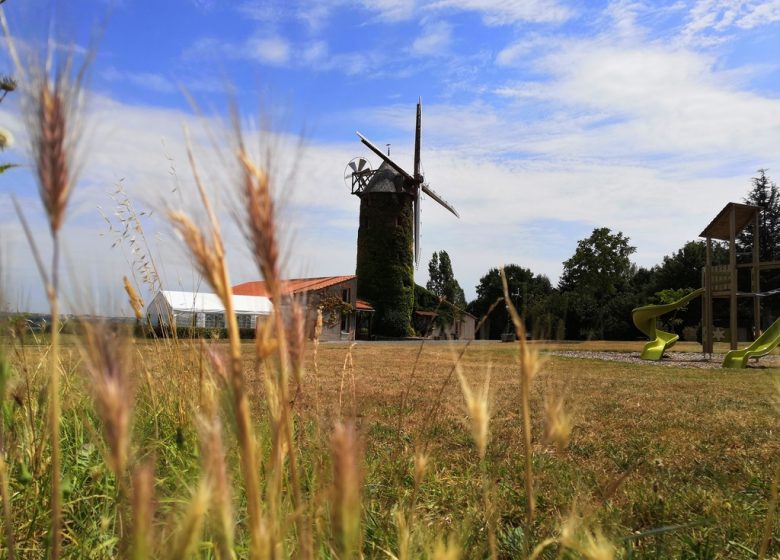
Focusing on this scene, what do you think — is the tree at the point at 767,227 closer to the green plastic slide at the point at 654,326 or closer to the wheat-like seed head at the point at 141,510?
the green plastic slide at the point at 654,326

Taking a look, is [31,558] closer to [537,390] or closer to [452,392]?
[452,392]

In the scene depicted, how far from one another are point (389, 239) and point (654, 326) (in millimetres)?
18953

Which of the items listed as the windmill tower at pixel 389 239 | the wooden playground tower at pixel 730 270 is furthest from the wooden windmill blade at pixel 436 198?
the wooden playground tower at pixel 730 270

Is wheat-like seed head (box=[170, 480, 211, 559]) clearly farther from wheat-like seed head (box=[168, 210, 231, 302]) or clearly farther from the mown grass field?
wheat-like seed head (box=[168, 210, 231, 302])

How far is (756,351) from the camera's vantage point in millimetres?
10992

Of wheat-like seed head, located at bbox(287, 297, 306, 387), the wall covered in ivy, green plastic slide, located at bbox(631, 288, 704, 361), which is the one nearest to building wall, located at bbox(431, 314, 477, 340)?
wheat-like seed head, located at bbox(287, 297, 306, 387)

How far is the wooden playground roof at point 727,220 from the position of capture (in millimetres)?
15266

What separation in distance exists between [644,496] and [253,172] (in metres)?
2.39

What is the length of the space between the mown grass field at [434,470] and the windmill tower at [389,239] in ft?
93.9

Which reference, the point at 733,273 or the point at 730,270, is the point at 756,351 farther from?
the point at 730,270

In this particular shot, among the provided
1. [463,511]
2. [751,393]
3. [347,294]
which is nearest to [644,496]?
[463,511]

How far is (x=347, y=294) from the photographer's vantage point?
3394 cm

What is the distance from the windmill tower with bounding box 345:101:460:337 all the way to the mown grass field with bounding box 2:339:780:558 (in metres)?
28.6

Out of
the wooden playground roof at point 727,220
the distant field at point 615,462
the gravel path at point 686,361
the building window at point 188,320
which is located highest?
the wooden playground roof at point 727,220
